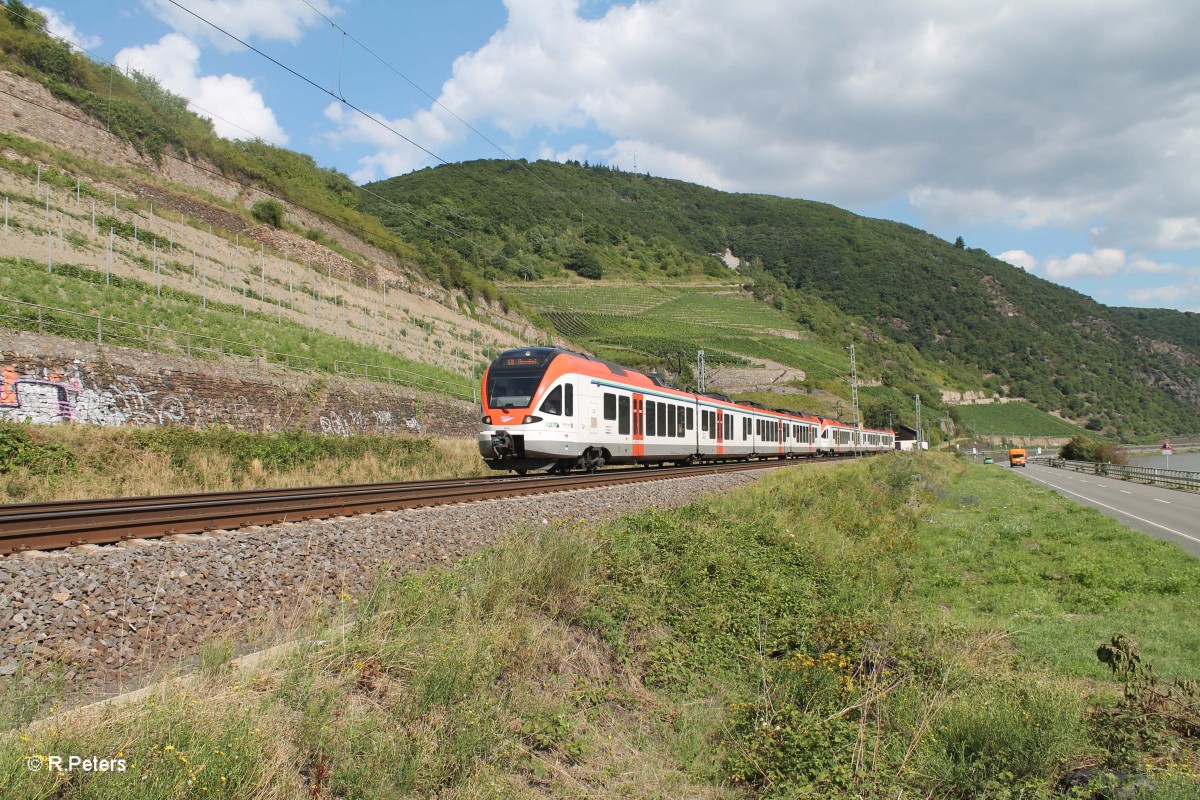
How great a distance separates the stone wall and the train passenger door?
408 inches

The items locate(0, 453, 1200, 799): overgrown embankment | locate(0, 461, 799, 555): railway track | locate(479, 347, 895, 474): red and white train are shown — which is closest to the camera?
locate(0, 453, 1200, 799): overgrown embankment

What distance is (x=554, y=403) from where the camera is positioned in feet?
59.3

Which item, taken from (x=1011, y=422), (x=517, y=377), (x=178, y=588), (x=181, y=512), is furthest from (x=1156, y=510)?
(x=1011, y=422)

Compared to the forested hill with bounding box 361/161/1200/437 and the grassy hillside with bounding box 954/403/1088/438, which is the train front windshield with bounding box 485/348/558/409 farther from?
the grassy hillside with bounding box 954/403/1088/438

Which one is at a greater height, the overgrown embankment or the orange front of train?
the orange front of train

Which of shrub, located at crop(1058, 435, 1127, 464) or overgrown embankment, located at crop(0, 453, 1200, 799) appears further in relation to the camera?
shrub, located at crop(1058, 435, 1127, 464)

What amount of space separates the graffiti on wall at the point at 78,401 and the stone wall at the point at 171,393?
0.06ft

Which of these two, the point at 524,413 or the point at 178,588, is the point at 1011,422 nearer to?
the point at 524,413

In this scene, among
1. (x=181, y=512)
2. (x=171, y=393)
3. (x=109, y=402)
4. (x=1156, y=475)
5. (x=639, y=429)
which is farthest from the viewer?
(x=1156, y=475)

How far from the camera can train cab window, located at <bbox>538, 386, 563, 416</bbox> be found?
58.5 ft

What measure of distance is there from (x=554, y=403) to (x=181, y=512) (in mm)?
10063

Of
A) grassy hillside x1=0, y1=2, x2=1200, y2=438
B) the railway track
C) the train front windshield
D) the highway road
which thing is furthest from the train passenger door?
grassy hillside x1=0, y1=2, x2=1200, y2=438

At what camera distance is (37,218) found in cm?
2784

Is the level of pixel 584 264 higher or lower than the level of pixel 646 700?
higher
